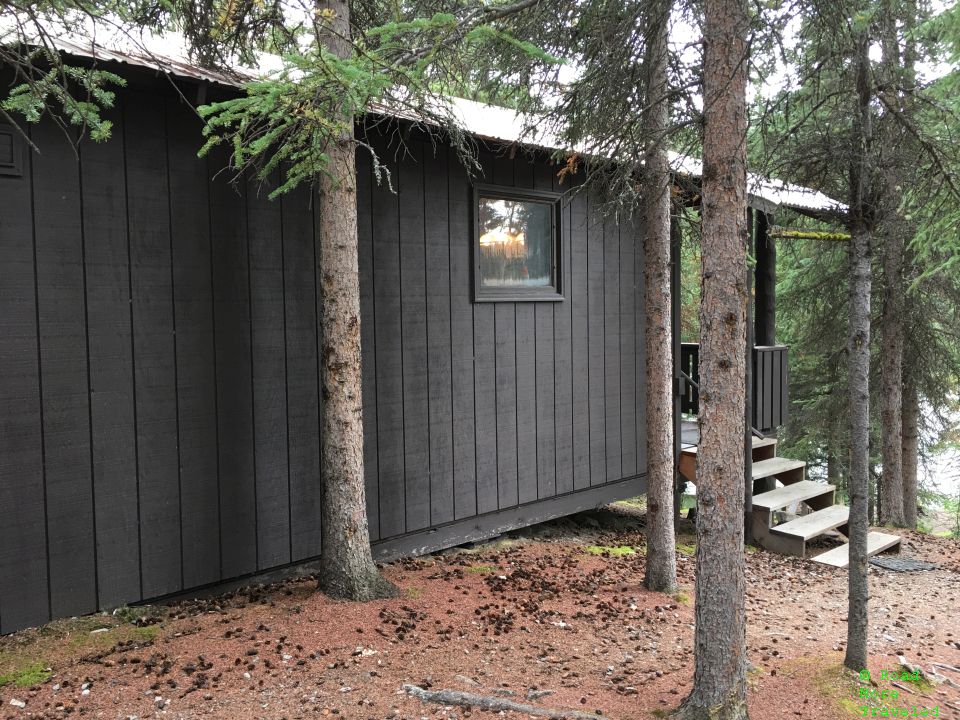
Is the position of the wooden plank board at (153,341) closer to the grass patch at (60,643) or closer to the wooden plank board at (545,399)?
the grass patch at (60,643)

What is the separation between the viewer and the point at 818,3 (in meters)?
4.10

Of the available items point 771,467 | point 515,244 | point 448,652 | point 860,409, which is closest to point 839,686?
point 860,409

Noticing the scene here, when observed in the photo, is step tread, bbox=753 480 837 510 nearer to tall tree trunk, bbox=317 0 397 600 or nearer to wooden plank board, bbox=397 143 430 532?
wooden plank board, bbox=397 143 430 532

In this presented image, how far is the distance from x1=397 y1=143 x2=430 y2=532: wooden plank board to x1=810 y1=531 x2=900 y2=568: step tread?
407 cm

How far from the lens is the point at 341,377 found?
15.7 feet

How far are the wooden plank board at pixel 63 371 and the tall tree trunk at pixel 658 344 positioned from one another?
362 centimetres

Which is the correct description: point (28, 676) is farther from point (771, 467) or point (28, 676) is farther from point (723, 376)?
point (771, 467)

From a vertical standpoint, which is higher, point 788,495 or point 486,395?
point 486,395

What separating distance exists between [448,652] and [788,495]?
5567 mm

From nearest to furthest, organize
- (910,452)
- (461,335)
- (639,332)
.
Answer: (461,335) → (639,332) → (910,452)

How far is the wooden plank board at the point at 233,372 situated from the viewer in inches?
198

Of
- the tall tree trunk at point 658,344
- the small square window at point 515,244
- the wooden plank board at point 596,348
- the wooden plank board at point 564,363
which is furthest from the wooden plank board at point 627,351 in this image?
the tall tree trunk at point 658,344

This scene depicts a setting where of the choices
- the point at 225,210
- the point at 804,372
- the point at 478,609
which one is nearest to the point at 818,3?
the point at 225,210

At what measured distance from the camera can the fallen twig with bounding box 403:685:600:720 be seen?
139 inches
